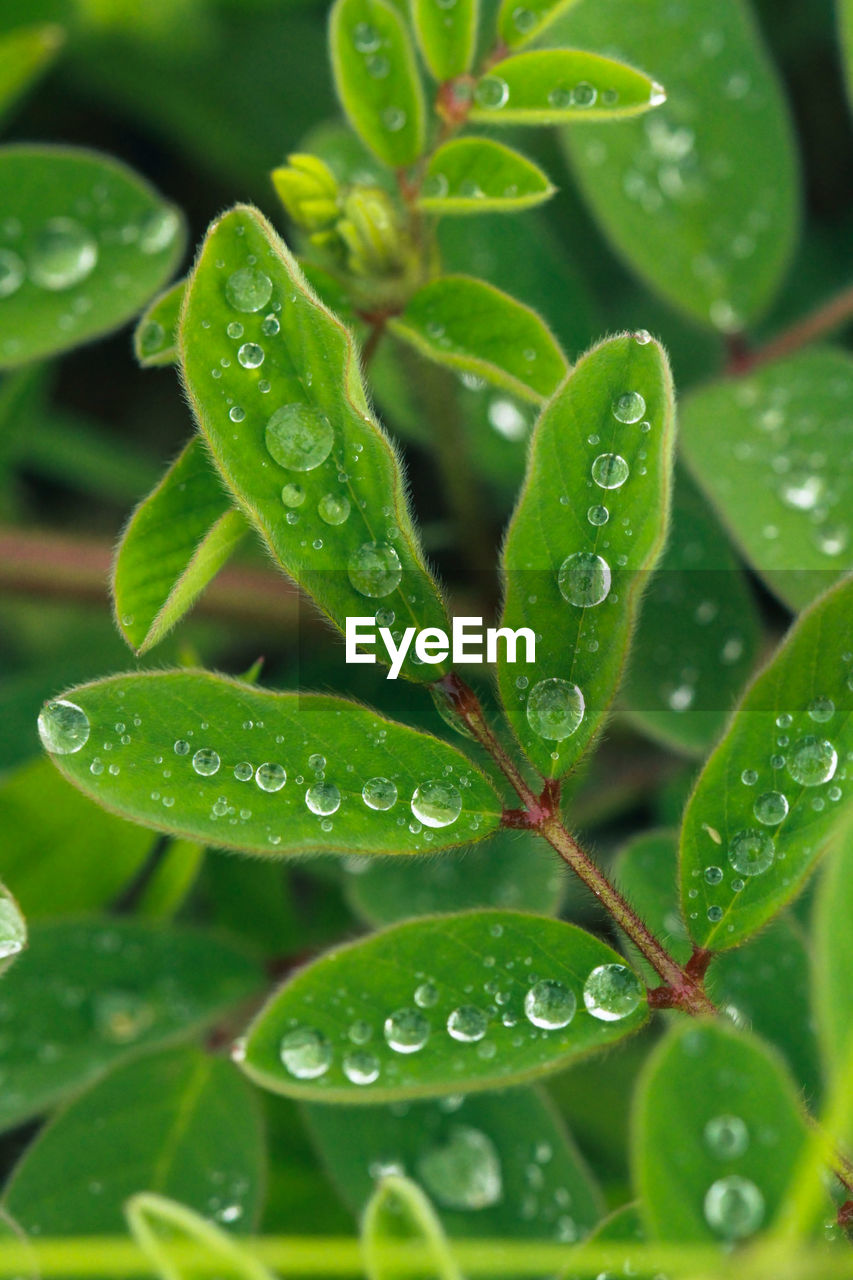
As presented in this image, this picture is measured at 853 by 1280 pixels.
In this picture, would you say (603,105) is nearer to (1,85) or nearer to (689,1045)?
(689,1045)

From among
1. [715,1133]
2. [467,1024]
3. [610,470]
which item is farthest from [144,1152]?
[610,470]

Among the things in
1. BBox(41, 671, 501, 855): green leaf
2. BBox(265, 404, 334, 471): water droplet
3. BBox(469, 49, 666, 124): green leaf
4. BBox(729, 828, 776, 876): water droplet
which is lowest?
BBox(729, 828, 776, 876): water droplet

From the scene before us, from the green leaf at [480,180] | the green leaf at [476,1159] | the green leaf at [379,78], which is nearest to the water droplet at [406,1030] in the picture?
the green leaf at [476,1159]

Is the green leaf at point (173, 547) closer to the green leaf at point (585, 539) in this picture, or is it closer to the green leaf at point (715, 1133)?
the green leaf at point (585, 539)

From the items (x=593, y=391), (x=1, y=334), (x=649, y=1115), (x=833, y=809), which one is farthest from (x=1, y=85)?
(x=649, y=1115)

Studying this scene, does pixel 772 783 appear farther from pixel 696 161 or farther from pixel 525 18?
pixel 696 161

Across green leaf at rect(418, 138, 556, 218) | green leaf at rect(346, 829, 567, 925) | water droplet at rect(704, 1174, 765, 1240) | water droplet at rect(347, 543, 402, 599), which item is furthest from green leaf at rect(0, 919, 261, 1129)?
green leaf at rect(418, 138, 556, 218)

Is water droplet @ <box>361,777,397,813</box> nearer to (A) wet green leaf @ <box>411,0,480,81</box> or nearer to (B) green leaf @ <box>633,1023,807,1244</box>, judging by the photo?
(B) green leaf @ <box>633,1023,807,1244</box>
